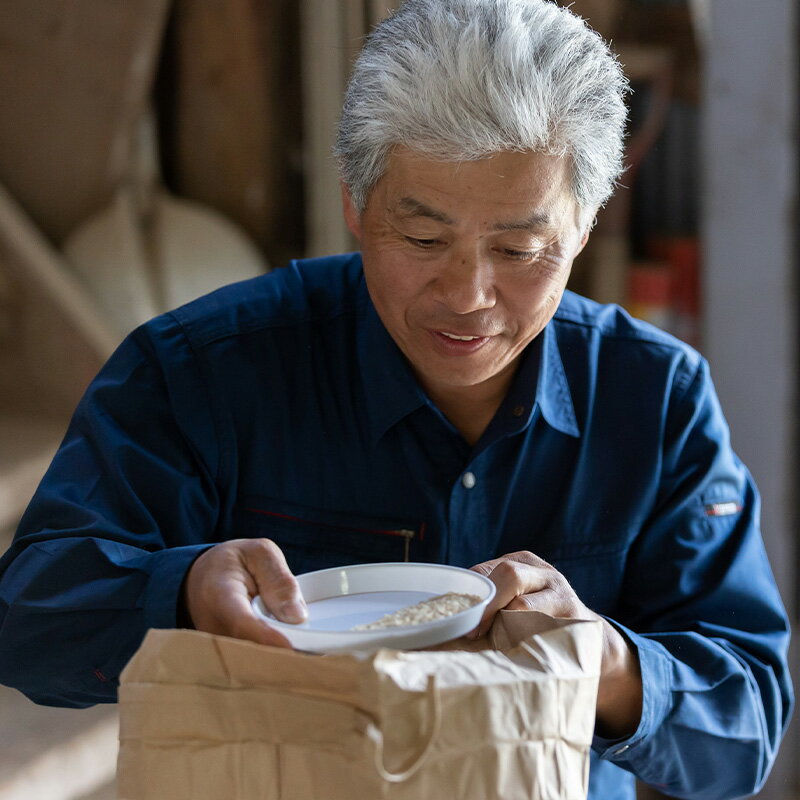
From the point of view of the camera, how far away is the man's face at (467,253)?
1.22m

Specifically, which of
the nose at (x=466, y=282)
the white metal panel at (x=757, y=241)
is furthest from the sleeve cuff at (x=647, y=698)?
the white metal panel at (x=757, y=241)

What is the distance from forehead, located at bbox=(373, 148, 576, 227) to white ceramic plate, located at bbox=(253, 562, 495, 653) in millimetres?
391

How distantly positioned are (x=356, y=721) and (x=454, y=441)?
650mm

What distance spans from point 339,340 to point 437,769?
0.76m

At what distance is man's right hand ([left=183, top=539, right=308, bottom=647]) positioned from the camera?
1.01m

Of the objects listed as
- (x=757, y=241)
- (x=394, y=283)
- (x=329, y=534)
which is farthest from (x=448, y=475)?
(x=757, y=241)

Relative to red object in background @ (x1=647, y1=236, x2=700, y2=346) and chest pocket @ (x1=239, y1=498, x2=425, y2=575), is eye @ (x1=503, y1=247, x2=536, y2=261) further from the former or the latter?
red object in background @ (x1=647, y1=236, x2=700, y2=346)

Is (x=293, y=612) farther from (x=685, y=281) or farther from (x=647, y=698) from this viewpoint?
(x=685, y=281)

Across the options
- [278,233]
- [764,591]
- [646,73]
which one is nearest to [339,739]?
[764,591]

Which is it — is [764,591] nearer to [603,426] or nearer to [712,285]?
[603,426]

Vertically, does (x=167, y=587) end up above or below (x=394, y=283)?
below

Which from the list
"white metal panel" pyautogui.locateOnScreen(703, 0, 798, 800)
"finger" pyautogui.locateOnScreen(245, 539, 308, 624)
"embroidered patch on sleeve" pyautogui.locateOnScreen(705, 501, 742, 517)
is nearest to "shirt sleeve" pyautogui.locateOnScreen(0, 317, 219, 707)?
"finger" pyautogui.locateOnScreen(245, 539, 308, 624)

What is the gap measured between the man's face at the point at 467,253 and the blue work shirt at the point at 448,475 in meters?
0.13

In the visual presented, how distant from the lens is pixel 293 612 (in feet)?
3.35
